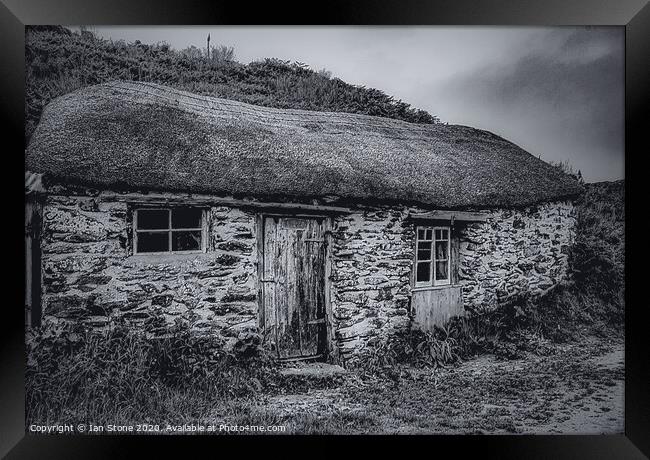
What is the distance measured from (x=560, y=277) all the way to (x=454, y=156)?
5.77ft

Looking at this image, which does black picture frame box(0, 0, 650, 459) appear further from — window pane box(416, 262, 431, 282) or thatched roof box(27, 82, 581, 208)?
window pane box(416, 262, 431, 282)

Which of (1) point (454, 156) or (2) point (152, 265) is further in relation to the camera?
(1) point (454, 156)

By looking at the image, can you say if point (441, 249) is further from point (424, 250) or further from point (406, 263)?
point (406, 263)

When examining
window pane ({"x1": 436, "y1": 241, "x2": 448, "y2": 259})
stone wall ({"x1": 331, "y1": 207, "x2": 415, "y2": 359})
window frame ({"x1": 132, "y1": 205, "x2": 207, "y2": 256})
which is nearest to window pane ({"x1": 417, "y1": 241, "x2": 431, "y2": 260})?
window pane ({"x1": 436, "y1": 241, "x2": 448, "y2": 259})

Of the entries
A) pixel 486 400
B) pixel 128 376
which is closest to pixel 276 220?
pixel 128 376

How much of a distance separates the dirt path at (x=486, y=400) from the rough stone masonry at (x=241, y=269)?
553mm

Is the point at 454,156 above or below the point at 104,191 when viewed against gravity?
above

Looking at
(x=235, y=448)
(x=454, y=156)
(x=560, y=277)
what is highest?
(x=454, y=156)

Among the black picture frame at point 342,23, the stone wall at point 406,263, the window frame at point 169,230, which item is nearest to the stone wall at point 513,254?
the stone wall at point 406,263

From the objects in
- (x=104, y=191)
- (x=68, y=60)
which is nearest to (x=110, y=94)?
(x=68, y=60)
